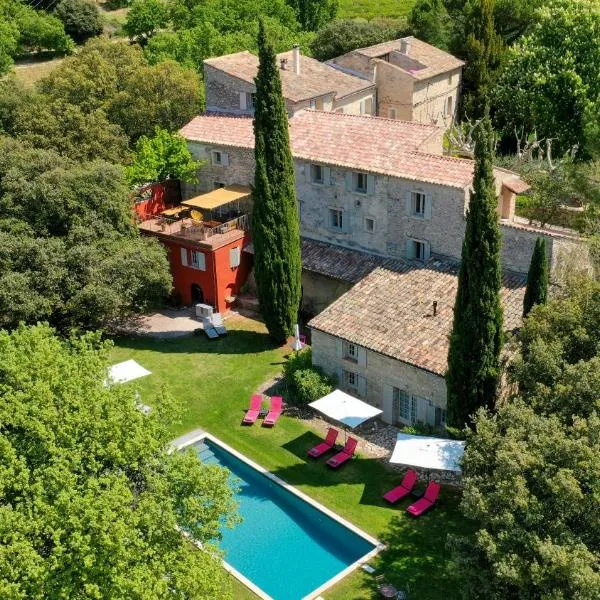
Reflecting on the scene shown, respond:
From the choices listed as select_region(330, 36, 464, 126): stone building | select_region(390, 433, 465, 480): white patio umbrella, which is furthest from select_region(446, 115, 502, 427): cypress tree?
select_region(330, 36, 464, 126): stone building

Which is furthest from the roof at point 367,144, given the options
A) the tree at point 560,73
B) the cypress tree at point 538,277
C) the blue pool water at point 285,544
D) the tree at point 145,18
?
the tree at point 145,18

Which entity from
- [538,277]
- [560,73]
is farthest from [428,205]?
[560,73]

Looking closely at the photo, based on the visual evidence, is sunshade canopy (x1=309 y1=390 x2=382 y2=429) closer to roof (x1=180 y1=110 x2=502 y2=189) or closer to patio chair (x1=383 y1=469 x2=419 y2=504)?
patio chair (x1=383 y1=469 x2=419 y2=504)

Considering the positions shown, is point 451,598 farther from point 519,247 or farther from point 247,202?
point 247,202

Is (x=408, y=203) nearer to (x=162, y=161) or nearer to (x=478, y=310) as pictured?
(x=478, y=310)

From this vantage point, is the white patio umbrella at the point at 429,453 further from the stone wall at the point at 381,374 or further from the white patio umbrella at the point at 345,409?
the stone wall at the point at 381,374

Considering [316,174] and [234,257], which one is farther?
[234,257]
